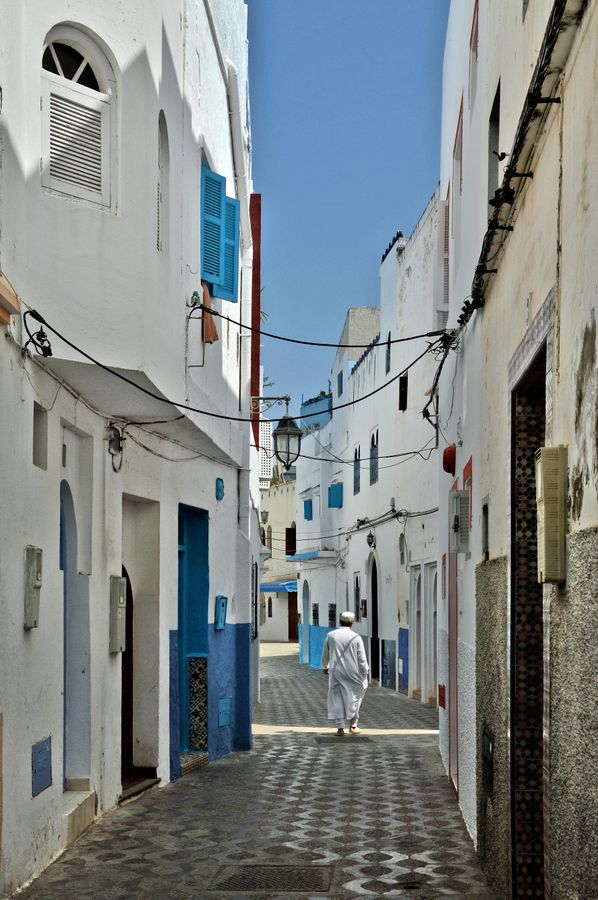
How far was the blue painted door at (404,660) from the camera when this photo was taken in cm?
2382

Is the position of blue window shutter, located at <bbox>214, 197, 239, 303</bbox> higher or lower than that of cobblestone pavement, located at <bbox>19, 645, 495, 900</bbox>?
higher

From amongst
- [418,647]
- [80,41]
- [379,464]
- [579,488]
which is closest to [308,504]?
[379,464]

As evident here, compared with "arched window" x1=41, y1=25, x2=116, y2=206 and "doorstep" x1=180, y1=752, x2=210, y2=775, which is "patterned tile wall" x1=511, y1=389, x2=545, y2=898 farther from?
"doorstep" x1=180, y1=752, x2=210, y2=775

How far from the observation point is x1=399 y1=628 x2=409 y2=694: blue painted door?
78.2 feet

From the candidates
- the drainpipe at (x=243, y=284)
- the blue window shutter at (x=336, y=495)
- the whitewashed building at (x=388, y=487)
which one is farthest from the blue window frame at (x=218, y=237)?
the blue window shutter at (x=336, y=495)

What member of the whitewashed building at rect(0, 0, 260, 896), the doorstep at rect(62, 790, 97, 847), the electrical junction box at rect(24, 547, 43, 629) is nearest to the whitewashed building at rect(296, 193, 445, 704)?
the whitewashed building at rect(0, 0, 260, 896)

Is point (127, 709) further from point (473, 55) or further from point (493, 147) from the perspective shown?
point (473, 55)

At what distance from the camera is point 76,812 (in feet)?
29.5

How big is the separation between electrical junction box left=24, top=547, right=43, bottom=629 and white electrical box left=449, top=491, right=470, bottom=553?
→ 11.7 ft

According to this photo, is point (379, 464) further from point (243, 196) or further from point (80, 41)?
point (80, 41)

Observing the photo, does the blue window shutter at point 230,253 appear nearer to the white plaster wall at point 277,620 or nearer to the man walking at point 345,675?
the man walking at point 345,675

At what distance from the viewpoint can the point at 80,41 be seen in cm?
838

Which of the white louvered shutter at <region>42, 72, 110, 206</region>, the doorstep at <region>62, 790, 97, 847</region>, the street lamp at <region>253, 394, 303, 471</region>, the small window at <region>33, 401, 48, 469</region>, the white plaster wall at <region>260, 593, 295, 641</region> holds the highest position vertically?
the white louvered shutter at <region>42, 72, 110, 206</region>

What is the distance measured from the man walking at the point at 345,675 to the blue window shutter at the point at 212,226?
6090mm
